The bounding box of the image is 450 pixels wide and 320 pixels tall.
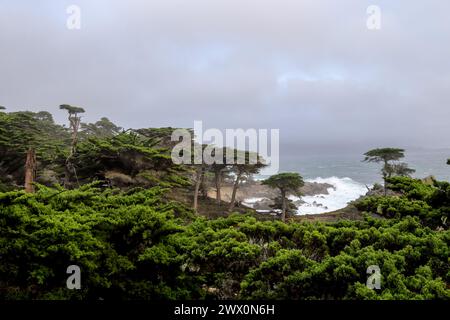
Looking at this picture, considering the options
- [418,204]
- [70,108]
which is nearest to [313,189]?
[70,108]

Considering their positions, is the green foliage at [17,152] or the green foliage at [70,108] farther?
the green foliage at [70,108]

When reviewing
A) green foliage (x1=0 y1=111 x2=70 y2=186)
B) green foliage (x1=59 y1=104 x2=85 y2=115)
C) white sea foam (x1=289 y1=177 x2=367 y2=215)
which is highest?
green foliage (x1=59 y1=104 x2=85 y2=115)

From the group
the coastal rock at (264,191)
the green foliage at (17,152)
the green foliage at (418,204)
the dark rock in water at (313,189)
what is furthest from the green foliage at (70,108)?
the dark rock in water at (313,189)

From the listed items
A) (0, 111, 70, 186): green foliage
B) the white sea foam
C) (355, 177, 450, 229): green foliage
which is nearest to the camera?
(355, 177, 450, 229): green foliage

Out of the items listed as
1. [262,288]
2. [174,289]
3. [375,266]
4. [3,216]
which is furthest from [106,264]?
[375,266]

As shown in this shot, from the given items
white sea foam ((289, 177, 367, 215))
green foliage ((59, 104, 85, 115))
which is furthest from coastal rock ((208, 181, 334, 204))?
green foliage ((59, 104, 85, 115))

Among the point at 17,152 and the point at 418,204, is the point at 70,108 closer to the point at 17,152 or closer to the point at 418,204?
the point at 17,152

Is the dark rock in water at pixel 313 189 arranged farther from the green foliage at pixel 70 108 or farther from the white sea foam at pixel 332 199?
the green foliage at pixel 70 108

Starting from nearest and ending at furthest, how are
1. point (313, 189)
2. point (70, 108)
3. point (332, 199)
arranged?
1. point (70, 108)
2. point (332, 199)
3. point (313, 189)

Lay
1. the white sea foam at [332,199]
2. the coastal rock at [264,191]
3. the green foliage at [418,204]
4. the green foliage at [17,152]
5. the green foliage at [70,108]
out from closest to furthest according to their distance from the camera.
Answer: the green foliage at [418,204] → the green foliage at [17,152] → the green foliage at [70,108] → the white sea foam at [332,199] → the coastal rock at [264,191]

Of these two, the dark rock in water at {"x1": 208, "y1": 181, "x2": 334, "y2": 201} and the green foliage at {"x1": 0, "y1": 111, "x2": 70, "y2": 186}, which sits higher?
the green foliage at {"x1": 0, "y1": 111, "x2": 70, "y2": 186}

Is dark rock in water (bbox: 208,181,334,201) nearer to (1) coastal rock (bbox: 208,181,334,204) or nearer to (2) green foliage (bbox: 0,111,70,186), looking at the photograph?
(1) coastal rock (bbox: 208,181,334,204)

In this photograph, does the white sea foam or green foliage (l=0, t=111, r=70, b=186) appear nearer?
green foliage (l=0, t=111, r=70, b=186)

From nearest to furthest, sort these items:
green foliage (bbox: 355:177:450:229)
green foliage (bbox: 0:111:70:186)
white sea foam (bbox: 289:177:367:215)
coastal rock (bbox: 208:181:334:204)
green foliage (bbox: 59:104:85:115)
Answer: green foliage (bbox: 355:177:450:229)
green foliage (bbox: 0:111:70:186)
green foliage (bbox: 59:104:85:115)
white sea foam (bbox: 289:177:367:215)
coastal rock (bbox: 208:181:334:204)
